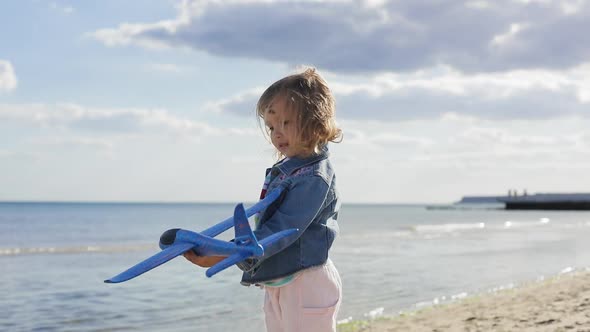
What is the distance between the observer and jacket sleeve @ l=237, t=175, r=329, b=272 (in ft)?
7.42

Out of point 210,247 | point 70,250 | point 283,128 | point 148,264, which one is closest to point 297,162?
point 283,128

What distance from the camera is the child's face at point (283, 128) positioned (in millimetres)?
2439

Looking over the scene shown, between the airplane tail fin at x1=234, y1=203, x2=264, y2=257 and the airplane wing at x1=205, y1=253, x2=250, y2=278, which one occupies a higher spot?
the airplane tail fin at x1=234, y1=203, x2=264, y2=257

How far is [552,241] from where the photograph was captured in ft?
80.7

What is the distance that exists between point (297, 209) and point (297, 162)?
22 centimetres

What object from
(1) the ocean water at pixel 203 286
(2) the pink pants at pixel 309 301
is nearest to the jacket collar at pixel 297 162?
(2) the pink pants at pixel 309 301

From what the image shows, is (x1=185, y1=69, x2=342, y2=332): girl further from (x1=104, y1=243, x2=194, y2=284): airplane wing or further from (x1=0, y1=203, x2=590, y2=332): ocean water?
(x1=0, y1=203, x2=590, y2=332): ocean water

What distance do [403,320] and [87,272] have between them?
859cm

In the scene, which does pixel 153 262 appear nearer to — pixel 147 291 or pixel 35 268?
pixel 147 291

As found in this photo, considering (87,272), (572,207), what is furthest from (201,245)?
(572,207)

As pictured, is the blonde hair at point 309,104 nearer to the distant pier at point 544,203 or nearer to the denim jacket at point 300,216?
the denim jacket at point 300,216

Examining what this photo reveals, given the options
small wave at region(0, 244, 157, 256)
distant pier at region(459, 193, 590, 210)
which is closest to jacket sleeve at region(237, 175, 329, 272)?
small wave at region(0, 244, 157, 256)

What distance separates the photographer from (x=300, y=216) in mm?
2289

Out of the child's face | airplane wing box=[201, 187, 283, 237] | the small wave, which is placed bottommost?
the small wave
